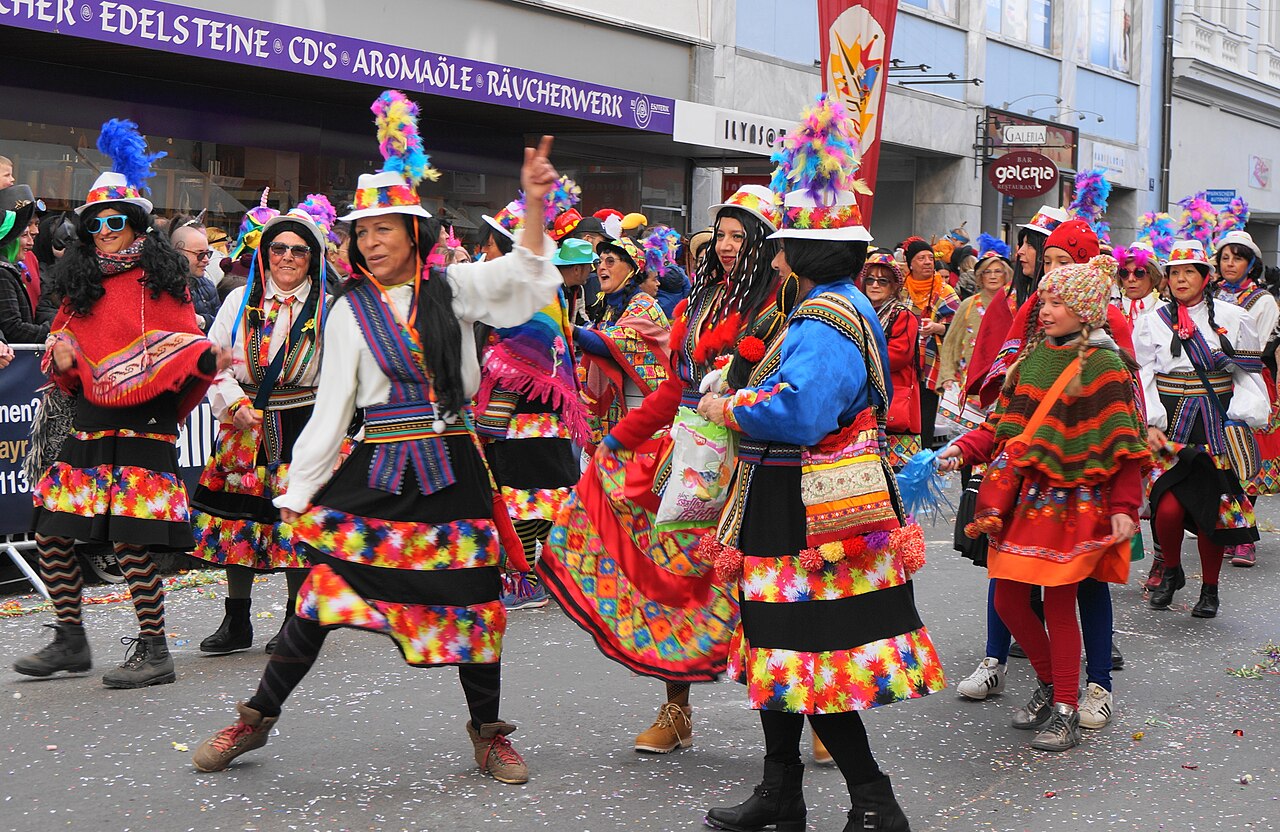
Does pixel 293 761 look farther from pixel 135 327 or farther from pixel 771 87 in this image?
pixel 771 87

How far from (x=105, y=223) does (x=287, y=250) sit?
2.47 feet

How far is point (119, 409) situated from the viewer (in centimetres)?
614

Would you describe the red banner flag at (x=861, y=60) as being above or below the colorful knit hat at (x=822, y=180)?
above

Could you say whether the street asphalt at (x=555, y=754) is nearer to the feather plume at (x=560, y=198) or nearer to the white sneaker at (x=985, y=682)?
the white sneaker at (x=985, y=682)

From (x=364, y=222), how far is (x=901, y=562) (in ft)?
6.69

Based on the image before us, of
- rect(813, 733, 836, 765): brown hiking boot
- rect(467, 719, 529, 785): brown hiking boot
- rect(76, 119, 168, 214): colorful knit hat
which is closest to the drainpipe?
rect(76, 119, 168, 214): colorful knit hat

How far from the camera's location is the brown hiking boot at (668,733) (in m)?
5.38

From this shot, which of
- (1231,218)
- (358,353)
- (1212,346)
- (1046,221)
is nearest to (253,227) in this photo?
(358,353)

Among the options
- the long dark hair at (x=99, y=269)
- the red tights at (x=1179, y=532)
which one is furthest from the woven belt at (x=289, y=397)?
the red tights at (x=1179, y=532)

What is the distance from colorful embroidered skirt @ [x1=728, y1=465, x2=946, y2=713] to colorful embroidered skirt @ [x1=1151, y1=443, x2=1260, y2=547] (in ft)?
13.8

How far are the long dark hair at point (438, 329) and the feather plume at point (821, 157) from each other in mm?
1138

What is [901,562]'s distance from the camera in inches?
171

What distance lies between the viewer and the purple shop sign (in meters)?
10.8

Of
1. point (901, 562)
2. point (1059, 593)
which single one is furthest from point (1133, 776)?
point (901, 562)
